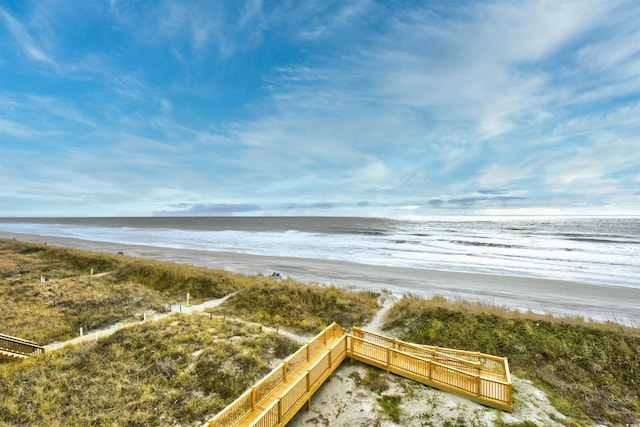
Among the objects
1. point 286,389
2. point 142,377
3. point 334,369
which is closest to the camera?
point 286,389

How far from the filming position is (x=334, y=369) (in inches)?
526

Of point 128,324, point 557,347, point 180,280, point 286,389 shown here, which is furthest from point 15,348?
point 557,347

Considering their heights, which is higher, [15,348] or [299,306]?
[299,306]

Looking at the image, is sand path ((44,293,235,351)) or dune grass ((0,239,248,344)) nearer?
sand path ((44,293,235,351))

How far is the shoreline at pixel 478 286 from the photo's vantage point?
2325cm

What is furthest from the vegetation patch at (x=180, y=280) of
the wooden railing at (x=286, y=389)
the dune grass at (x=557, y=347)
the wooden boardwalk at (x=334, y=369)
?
the wooden boardwalk at (x=334, y=369)

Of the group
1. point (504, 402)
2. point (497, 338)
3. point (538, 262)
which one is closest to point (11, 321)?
point (504, 402)

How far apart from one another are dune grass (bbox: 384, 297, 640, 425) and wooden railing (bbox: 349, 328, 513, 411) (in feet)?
6.92

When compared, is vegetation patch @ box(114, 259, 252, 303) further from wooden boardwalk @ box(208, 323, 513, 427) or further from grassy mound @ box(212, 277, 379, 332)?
wooden boardwalk @ box(208, 323, 513, 427)

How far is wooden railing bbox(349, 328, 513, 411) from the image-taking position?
35.5 ft

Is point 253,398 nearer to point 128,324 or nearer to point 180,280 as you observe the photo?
point 128,324

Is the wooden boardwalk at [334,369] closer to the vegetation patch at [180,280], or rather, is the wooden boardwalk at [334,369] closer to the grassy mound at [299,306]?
the grassy mound at [299,306]

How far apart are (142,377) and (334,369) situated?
8507 millimetres

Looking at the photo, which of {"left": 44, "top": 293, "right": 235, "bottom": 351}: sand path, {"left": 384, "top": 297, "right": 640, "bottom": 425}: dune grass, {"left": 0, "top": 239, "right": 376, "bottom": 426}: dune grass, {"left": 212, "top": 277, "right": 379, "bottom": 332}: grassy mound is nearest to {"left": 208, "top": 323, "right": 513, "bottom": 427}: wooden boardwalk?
{"left": 384, "top": 297, "right": 640, "bottom": 425}: dune grass
